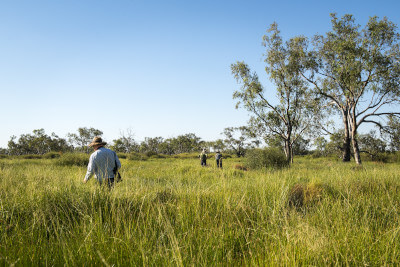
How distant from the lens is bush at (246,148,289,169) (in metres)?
16.7

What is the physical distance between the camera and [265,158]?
55.4 ft

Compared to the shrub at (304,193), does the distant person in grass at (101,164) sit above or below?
above

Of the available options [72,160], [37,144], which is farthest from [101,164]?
[37,144]

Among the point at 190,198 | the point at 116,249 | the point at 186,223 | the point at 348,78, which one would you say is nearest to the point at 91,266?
the point at 116,249

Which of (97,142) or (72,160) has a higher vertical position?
(97,142)

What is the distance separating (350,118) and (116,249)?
2691 centimetres

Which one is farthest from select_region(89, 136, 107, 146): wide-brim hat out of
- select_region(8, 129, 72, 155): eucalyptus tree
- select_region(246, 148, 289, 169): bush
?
select_region(8, 129, 72, 155): eucalyptus tree

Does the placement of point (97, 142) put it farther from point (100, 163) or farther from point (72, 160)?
point (72, 160)

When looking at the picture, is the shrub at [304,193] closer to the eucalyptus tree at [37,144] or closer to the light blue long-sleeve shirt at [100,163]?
the light blue long-sleeve shirt at [100,163]

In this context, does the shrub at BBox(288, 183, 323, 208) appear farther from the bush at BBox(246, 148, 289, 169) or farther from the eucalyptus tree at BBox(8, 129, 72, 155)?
the eucalyptus tree at BBox(8, 129, 72, 155)

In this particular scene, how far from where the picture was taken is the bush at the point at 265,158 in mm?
16656

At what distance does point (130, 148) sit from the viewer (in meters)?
68.3

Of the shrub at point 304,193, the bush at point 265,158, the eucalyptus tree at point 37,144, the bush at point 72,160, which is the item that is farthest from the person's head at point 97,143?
the eucalyptus tree at point 37,144

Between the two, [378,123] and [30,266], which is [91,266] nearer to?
[30,266]
